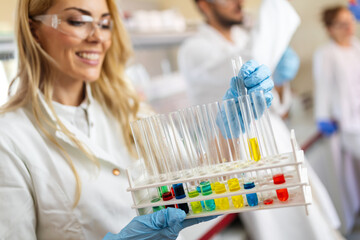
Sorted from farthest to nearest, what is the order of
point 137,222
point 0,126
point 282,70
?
point 282,70, point 0,126, point 137,222

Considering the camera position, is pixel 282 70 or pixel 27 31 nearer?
pixel 27 31

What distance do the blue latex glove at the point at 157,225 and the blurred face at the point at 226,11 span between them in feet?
6.14

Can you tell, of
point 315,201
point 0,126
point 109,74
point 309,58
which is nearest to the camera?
point 0,126

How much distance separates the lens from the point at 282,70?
234 cm

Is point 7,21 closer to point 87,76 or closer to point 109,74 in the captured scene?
point 109,74

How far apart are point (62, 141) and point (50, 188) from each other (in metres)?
0.18

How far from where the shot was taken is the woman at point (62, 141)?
1125mm

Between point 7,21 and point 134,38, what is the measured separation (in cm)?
118

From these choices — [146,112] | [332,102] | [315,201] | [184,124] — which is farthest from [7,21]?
[332,102]

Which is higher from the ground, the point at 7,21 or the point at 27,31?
the point at 7,21

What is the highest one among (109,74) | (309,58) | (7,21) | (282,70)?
(7,21)

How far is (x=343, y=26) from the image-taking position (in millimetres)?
3611

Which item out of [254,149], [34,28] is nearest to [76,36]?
[34,28]

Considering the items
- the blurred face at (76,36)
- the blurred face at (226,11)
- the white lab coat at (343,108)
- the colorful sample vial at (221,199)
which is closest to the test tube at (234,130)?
the colorful sample vial at (221,199)
